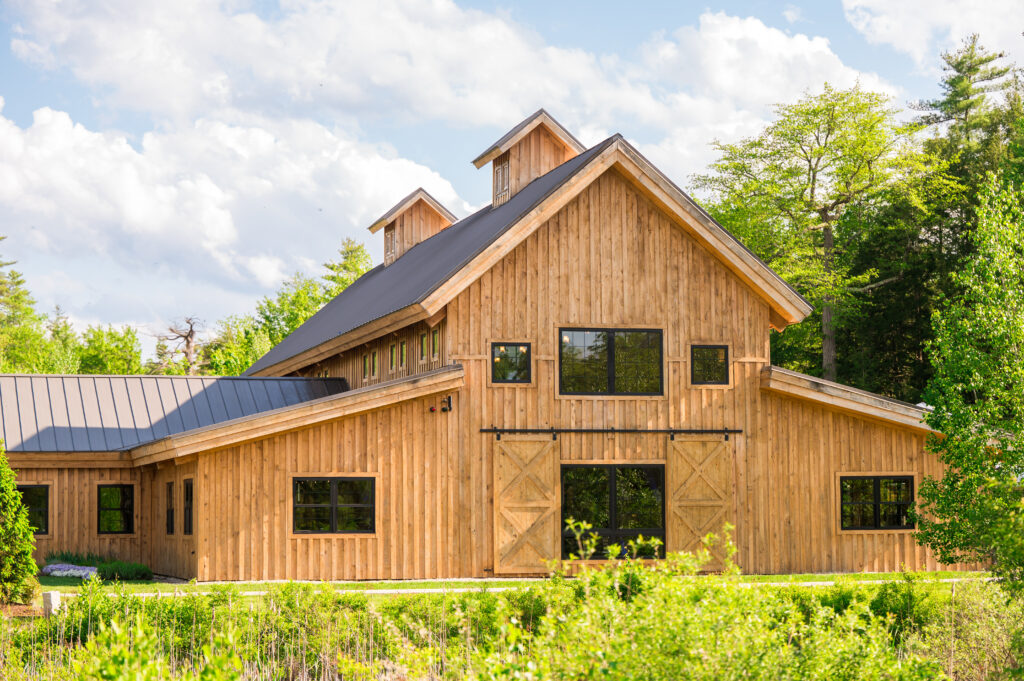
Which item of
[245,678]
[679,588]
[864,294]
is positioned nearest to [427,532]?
[245,678]

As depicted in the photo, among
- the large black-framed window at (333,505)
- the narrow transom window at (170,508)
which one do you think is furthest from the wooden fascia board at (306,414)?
the narrow transom window at (170,508)

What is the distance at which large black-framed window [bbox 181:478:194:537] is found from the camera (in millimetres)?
21812

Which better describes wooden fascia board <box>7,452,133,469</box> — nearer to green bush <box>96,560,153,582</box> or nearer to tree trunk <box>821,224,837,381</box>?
green bush <box>96,560,153,582</box>

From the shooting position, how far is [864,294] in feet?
152

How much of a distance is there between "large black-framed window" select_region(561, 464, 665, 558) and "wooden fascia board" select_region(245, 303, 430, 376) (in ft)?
13.6

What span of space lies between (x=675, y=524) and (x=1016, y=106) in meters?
31.7

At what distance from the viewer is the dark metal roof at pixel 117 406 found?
24547mm

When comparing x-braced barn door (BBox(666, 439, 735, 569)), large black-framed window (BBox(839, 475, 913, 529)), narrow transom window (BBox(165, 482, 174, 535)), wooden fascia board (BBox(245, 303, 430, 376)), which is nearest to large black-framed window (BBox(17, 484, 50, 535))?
narrow transom window (BBox(165, 482, 174, 535))

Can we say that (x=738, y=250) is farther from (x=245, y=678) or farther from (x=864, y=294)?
(x=864, y=294)

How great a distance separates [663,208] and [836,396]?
4950mm

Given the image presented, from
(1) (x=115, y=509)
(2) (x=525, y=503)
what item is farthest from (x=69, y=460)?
(2) (x=525, y=503)

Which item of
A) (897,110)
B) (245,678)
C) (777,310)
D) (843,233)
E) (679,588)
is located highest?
(897,110)

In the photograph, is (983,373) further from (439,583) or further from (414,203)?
(414,203)

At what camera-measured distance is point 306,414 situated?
20734mm
